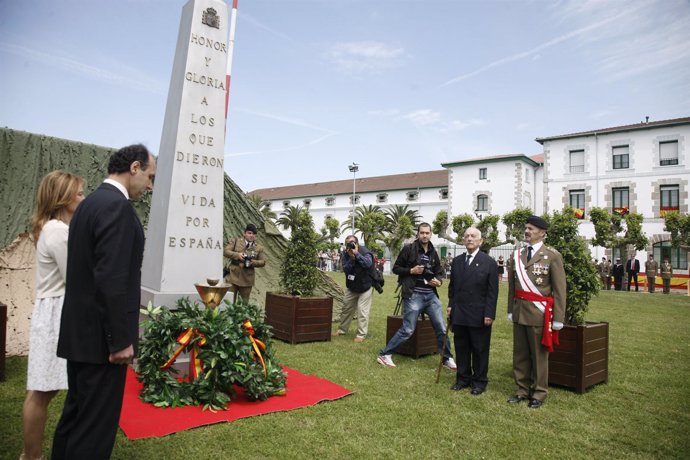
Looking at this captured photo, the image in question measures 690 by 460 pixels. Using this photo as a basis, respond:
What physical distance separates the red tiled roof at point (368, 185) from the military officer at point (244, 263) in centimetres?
4469

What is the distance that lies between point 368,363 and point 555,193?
33849 mm

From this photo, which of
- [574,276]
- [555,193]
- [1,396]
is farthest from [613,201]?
[1,396]

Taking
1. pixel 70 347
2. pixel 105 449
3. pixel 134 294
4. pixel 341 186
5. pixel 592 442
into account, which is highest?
pixel 341 186

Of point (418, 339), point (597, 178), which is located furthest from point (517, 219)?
point (418, 339)

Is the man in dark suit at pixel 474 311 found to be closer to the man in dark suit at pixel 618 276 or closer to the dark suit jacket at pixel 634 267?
the man in dark suit at pixel 618 276

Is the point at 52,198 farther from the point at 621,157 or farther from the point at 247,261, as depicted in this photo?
the point at 621,157

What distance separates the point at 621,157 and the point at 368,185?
30.3m

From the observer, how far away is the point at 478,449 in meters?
3.85

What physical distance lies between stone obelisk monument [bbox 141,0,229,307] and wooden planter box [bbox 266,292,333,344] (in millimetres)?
2275

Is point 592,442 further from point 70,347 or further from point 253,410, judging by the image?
point 70,347

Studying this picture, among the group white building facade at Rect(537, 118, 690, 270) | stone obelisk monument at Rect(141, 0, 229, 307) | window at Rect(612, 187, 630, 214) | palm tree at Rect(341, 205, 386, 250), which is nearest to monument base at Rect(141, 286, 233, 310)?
stone obelisk monument at Rect(141, 0, 229, 307)

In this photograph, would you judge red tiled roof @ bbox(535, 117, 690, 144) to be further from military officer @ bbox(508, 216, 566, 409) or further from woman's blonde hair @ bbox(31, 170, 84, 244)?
woman's blonde hair @ bbox(31, 170, 84, 244)

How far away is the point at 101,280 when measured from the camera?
7.81 ft

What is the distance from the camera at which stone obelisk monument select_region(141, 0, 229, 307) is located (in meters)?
5.54
